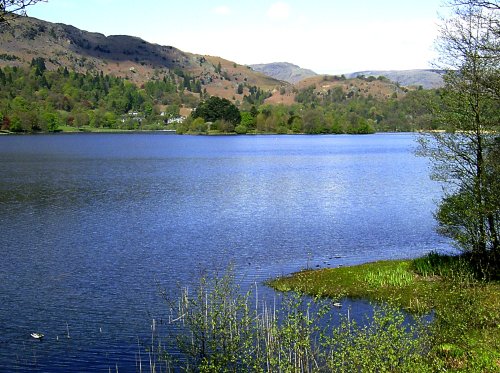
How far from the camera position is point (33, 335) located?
25016 millimetres

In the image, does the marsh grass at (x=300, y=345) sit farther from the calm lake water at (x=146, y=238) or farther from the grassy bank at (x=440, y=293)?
the calm lake water at (x=146, y=238)

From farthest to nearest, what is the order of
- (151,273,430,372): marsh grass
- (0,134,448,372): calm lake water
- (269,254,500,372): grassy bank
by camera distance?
(0,134,448,372): calm lake water < (269,254,500,372): grassy bank < (151,273,430,372): marsh grass

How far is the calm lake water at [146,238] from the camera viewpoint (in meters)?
26.5

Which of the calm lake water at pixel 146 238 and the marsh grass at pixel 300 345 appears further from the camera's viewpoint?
the calm lake water at pixel 146 238

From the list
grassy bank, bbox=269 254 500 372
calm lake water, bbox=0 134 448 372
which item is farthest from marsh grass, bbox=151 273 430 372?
calm lake water, bbox=0 134 448 372

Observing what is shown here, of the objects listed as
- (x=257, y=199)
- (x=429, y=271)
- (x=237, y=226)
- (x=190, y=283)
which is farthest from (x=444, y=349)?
(x=257, y=199)

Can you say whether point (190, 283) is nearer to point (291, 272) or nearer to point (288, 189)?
point (291, 272)

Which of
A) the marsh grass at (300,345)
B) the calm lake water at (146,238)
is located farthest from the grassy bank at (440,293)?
the calm lake water at (146,238)

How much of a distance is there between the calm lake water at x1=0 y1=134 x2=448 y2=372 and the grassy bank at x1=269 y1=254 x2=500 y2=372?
4.37m

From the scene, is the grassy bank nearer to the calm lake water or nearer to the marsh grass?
the marsh grass

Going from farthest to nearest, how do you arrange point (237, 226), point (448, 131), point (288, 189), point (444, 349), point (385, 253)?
point (288, 189) < point (237, 226) < point (385, 253) < point (448, 131) < point (444, 349)

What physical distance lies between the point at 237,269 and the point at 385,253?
11.5 meters

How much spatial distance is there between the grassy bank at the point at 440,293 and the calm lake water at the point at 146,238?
14.3 ft

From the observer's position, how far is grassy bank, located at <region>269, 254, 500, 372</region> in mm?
17828
